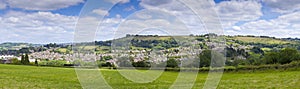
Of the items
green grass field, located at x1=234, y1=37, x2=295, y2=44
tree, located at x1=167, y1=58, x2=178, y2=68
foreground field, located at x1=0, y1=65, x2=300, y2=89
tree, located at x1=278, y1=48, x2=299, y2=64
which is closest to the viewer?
foreground field, located at x1=0, y1=65, x2=300, y2=89

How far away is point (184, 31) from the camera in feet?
54.7

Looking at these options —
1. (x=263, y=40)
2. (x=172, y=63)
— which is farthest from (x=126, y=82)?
(x=263, y=40)

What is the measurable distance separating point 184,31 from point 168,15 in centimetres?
209

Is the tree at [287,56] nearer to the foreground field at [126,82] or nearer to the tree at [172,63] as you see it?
the tree at [172,63]

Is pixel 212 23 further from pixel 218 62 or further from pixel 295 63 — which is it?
pixel 295 63

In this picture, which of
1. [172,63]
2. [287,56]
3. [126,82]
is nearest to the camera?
[126,82]

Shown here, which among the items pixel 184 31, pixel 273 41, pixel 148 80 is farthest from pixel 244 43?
pixel 184 31

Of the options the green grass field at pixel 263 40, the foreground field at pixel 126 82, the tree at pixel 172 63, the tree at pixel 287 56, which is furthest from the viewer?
the green grass field at pixel 263 40

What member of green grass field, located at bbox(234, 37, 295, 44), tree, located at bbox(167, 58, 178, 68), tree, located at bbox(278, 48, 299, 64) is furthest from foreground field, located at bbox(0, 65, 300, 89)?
green grass field, located at bbox(234, 37, 295, 44)

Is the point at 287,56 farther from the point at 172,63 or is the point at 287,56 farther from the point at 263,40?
the point at 263,40

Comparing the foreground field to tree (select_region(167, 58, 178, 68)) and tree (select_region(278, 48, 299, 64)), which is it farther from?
tree (select_region(278, 48, 299, 64))

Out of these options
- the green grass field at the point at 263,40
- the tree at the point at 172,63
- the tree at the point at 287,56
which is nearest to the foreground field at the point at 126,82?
the tree at the point at 172,63

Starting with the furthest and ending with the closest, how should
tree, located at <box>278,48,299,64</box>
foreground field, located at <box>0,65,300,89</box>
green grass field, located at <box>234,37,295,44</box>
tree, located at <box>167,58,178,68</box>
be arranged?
green grass field, located at <box>234,37,295,44</box> → tree, located at <box>278,48,299,64</box> → tree, located at <box>167,58,178,68</box> → foreground field, located at <box>0,65,300,89</box>

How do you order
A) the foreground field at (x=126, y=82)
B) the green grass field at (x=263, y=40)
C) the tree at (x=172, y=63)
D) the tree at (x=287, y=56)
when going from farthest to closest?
the green grass field at (x=263, y=40), the tree at (x=287, y=56), the tree at (x=172, y=63), the foreground field at (x=126, y=82)
